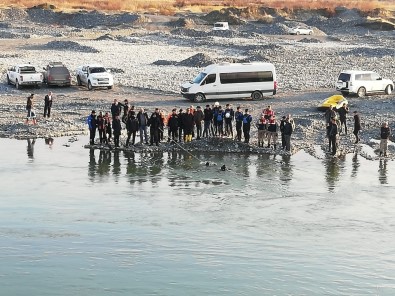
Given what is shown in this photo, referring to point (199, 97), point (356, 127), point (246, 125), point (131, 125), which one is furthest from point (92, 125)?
point (199, 97)

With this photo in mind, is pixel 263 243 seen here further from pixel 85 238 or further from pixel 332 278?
pixel 85 238

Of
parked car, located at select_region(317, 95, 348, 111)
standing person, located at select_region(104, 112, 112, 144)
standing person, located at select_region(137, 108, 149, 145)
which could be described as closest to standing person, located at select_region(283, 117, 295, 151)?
standing person, located at select_region(137, 108, 149, 145)

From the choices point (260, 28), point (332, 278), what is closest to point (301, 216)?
point (332, 278)

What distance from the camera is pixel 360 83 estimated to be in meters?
43.7

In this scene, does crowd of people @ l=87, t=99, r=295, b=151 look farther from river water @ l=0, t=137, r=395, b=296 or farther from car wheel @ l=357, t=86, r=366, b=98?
car wheel @ l=357, t=86, r=366, b=98

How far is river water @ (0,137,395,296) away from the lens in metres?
18.6

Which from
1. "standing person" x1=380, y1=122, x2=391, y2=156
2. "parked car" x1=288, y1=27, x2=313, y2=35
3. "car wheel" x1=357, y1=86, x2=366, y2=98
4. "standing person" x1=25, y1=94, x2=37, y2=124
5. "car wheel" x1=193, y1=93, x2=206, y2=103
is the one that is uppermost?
"parked car" x1=288, y1=27, x2=313, y2=35

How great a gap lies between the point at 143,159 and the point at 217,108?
4330mm

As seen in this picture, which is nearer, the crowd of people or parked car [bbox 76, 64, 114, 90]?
the crowd of people

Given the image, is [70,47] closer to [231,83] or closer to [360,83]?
[231,83]

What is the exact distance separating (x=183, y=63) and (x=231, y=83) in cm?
1682

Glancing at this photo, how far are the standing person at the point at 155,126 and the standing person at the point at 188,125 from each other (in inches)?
42.2

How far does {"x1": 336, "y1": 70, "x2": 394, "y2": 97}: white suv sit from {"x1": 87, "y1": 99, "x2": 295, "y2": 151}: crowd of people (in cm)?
1222

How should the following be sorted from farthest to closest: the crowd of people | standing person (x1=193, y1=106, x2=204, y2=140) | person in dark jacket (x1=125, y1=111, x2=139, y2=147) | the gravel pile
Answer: the gravel pile
standing person (x1=193, y1=106, x2=204, y2=140)
the crowd of people
person in dark jacket (x1=125, y1=111, x2=139, y2=147)
